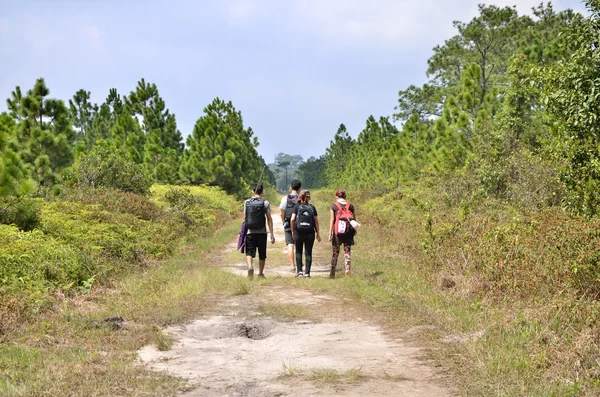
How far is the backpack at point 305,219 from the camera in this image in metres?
10.9

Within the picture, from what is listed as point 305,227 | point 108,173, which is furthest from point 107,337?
point 108,173

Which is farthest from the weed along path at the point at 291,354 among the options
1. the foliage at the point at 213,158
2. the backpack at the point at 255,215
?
the foliage at the point at 213,158

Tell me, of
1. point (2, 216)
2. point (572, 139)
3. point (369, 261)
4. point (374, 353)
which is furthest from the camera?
point (369, 261)

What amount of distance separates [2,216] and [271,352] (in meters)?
8.19

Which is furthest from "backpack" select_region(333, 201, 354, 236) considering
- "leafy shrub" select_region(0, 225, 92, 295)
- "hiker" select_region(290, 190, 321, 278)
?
"leafy shrub" select_region(0, 225, 92, 295)

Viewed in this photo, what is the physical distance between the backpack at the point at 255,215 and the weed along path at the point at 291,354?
6.93ft

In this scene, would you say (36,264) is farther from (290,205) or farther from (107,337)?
(290,205)

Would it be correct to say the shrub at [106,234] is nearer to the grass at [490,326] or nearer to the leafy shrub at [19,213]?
the leafy shrub at [19,213]

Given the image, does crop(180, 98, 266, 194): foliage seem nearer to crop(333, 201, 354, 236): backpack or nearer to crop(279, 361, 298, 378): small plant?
crop(333, 201, 354, 236): backpack

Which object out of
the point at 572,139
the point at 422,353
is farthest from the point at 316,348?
the point at 572,139

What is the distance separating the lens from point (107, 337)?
6059 millimetres

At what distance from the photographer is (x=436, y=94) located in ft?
135

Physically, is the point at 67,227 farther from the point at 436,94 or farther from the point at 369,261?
the point at 436,94

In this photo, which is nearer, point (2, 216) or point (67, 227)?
point (2, 216)
